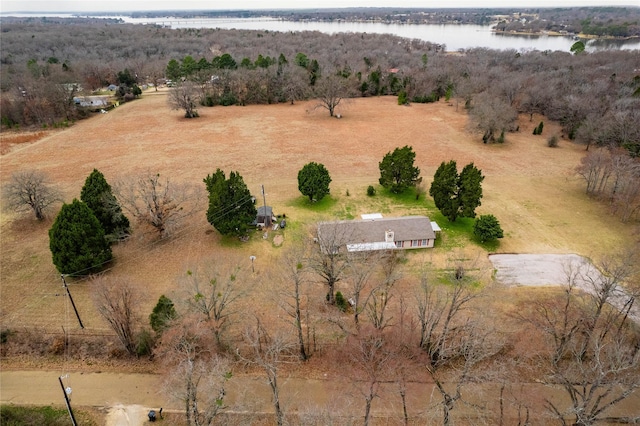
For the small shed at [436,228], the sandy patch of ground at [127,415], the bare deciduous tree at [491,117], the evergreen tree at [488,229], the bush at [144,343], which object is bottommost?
the sandy patch of ground at [127,415]

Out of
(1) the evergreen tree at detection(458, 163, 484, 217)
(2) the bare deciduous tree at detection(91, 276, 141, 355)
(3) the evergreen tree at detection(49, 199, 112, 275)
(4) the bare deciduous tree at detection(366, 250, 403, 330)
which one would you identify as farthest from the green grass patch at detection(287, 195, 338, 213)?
(2) the bare deciduous tree at detection(91, 276, 141, 355)

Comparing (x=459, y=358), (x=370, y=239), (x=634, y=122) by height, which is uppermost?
(x=634, y=122)

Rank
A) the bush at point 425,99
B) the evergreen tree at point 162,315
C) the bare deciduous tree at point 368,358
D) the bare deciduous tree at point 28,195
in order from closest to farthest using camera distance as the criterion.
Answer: the bare deciduous tree at point 368,358 → the evergreen tree at point 162,315 → the bare deciduous tree at point 28,195 → the bush at point 425,99

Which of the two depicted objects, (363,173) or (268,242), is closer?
(268,242)

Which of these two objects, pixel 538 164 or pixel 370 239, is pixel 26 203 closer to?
pixel 370 239

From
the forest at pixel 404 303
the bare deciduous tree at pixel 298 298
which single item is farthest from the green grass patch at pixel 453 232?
the bare deciduous tree at pixel 298 298

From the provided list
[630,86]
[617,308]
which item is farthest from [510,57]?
[617,308]

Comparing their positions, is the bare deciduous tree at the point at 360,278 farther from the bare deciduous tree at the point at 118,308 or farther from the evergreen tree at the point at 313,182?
the bare deciduous tree at the point at 118,308
